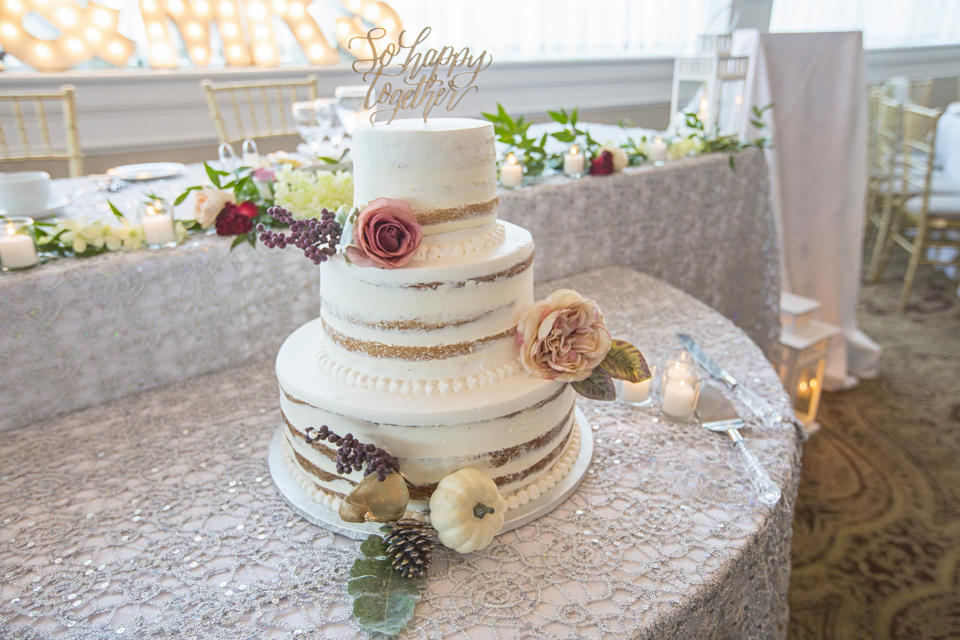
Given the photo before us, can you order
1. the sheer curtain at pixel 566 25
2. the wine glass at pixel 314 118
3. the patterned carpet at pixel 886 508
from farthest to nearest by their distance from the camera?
1. the sheer curtain at pixel 566 25
2. the wine glass at pixel 314 118
3. the patterned carpet at pixel 886 508

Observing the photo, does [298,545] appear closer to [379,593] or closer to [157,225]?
[379,593]

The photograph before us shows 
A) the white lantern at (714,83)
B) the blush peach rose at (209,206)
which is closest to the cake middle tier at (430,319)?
the blush peach rose at (209,206)

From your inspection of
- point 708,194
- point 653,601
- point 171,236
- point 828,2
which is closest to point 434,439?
point 653,601

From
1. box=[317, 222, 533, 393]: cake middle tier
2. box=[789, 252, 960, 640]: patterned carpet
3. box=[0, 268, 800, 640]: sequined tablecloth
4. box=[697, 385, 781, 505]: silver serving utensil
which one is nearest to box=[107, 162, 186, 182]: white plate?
box=[0, 268, 800, 640]: sequined tablecloth

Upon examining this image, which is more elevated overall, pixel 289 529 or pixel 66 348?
pixel 66 348

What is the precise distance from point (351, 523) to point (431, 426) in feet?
0.66

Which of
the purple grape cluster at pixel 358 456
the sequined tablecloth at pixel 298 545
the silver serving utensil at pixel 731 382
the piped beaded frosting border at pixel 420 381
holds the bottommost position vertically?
the sequined tablecloth at pixel 298 545

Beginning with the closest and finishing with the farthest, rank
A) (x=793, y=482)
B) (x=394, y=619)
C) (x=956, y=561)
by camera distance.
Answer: (x=394, y=619)
(x=793, y=482)
(x=956, y=561)

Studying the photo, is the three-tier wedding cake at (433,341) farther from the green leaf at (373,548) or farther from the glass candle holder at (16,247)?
the glass candle holder at (16,247)

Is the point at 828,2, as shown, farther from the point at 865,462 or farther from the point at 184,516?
the point at 184,516

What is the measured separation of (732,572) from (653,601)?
14cm

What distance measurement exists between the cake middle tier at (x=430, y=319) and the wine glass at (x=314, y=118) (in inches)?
49.2

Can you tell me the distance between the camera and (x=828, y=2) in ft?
16.6

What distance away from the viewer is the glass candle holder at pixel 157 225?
1.30m
